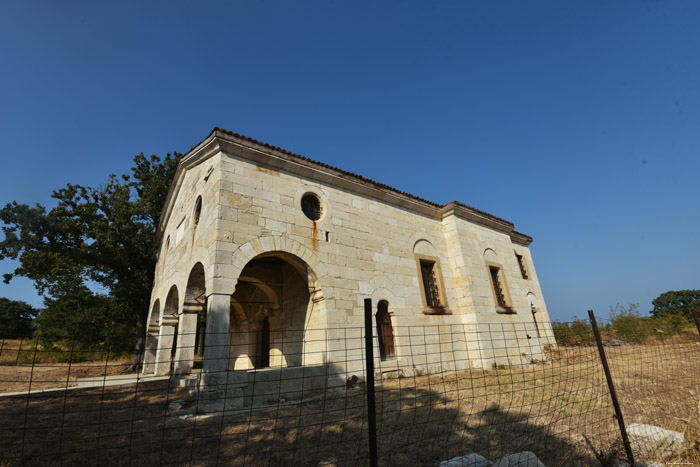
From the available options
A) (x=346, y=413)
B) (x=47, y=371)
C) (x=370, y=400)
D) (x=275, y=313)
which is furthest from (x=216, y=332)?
(x=47, y=371)

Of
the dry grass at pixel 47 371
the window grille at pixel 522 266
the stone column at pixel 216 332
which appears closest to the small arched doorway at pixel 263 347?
the dry grass at pixel 47 371

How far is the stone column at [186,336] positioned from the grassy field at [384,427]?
3.15 ft

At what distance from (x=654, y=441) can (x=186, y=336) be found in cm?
832

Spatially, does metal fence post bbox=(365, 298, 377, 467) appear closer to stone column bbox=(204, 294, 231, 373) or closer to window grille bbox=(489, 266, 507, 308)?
→ stone column bbox=(204, 294, 231, 373)

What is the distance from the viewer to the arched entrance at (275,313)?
8.19m

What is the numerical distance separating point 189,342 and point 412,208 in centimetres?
771

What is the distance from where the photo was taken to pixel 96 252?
515 inches

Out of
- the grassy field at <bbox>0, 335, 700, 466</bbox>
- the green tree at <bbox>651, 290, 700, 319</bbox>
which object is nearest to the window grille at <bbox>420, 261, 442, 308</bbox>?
the grassy field at <bbox>0, 335, 700, 466</bbox>

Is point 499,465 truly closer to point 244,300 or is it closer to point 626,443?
point 626,443

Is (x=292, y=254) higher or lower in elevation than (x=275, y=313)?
higher

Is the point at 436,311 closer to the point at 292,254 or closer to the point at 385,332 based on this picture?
the point at 385,332

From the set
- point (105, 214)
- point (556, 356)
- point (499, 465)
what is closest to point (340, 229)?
point (499, 465)

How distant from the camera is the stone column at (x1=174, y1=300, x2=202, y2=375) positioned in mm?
7707

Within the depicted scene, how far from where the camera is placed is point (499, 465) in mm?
2951
